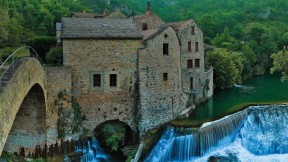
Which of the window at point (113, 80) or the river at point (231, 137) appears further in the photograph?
the window at point (113, 80)

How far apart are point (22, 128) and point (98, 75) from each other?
577 cm

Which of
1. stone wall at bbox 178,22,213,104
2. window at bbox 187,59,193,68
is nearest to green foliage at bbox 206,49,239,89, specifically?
stone wall at bbox 178,22,213,104

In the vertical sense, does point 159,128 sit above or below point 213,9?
below

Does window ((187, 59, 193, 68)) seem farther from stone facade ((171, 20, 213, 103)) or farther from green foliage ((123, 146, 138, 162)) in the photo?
green foliage ((123, 146, 138, 162))

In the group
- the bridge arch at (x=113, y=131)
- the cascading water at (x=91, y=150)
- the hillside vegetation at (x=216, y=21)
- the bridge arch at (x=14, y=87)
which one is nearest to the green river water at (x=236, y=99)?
the hillside vegetation at (x=216, y=21)

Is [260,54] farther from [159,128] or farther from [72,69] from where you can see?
[72,69]

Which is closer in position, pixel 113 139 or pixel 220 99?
pixel 113 139

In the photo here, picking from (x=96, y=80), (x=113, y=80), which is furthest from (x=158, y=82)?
(x=96, y=80)

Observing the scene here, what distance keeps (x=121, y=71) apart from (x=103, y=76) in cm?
127

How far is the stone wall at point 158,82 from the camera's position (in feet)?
75.4

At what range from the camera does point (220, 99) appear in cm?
3453

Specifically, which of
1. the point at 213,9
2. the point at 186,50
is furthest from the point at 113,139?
the point at 213,9

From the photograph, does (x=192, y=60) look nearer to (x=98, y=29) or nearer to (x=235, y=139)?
(x=235, y=139)

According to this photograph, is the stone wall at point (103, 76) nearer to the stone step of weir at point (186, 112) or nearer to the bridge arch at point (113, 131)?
the bridge arch at point (113, 131)
